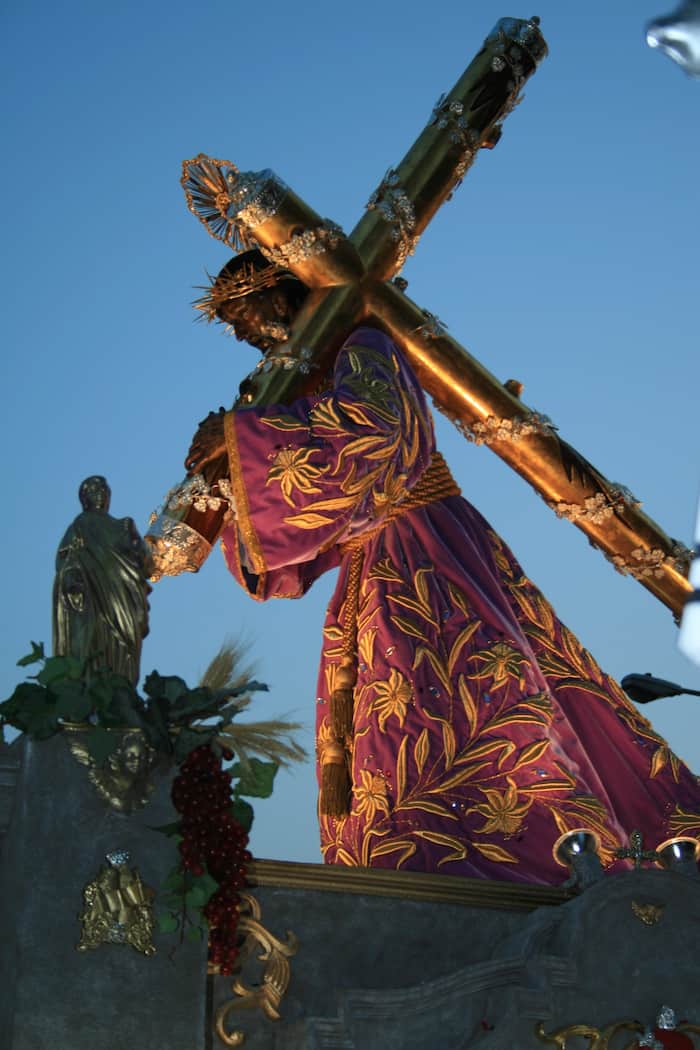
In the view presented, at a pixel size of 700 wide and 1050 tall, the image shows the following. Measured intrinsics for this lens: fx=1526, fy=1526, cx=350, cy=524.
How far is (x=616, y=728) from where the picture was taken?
24.4 ft

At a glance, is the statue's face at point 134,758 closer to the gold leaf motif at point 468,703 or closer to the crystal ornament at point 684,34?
the gold leaf motif at point 468,703

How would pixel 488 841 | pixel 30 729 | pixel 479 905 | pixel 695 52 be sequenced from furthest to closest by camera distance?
1. pixel 488 841
2. pixel 479 905
3. pixel 30 729
4. pixel 695 52

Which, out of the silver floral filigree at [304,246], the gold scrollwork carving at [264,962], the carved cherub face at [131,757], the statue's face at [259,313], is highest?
the silver floral filigree at [304,246]

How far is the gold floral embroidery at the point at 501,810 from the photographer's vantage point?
6367mm

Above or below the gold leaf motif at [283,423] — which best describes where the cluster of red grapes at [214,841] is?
below

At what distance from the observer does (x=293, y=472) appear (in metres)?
6.70

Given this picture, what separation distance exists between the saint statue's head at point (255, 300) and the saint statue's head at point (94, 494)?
243 centimetres

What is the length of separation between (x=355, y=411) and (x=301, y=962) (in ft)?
8.65

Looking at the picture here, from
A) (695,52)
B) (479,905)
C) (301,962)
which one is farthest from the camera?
(479,905)

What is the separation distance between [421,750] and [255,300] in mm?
2659

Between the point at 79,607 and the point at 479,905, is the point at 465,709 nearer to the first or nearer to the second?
the point at 479,905

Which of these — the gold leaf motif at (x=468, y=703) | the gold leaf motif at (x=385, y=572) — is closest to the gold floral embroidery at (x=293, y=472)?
the gold leaf motif at (x=385, y=572)

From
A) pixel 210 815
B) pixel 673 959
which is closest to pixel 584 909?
pixel 673 959

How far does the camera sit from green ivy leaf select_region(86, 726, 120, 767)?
16.0ft
